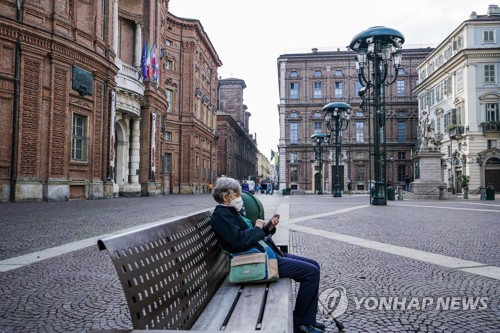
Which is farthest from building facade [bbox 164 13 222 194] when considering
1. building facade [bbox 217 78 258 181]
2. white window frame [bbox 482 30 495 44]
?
white window frame [bbox 482 30 495 44]

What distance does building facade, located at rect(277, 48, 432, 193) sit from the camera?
187ft

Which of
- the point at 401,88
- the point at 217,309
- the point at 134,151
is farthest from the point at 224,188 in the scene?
the point at 401,88

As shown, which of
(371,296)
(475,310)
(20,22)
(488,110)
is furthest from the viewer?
(488,110)

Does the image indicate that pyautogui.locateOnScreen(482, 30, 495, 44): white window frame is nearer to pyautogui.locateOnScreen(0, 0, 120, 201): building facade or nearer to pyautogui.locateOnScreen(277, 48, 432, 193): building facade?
pyautogui.locateOnScreen(277, 48, 432, 193): building facade

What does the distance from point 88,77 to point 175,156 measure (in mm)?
19808

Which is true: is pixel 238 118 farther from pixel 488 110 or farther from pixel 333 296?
pixel 333 296

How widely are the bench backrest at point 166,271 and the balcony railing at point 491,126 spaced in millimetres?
41608

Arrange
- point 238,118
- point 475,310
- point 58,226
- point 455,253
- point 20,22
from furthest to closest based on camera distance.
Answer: point 238,118 < point 20,22 < point 58,226 < point 455,253 < point 475,310

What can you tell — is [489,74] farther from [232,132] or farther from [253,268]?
[253,268]

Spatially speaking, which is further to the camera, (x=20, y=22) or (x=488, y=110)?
(x=488, y=110)

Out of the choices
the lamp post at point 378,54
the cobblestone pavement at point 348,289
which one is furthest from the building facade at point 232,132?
the cobblestone pavement at point 348,289

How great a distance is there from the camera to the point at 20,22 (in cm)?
1595

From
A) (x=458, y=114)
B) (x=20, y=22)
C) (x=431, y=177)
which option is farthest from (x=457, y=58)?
(x=20, y=22)

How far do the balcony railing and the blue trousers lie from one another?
135 ft
